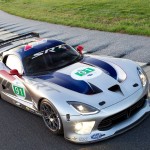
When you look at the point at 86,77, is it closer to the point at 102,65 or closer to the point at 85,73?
the point at 85,73

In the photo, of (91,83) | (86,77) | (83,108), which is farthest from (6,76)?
(83,108)

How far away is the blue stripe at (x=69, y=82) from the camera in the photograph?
212 inches

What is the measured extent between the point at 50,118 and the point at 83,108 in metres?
0.71

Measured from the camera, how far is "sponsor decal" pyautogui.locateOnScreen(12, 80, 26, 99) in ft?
20.5

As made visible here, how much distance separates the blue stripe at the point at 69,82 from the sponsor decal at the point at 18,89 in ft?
1.46

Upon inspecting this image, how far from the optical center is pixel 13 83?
6.54 meters

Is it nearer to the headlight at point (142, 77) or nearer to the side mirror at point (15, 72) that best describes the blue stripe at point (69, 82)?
the side mirror at point (15, 72)

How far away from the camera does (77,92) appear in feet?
17.5

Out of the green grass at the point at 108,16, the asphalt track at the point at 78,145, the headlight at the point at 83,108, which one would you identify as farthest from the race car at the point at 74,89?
the green grass at the point at 108,16

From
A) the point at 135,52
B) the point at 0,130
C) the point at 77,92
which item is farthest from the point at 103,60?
the point at 135,52

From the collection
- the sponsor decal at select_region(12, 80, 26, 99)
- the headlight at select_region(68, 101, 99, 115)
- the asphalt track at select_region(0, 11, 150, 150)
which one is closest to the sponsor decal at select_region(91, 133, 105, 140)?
the asphalt track at select_region(0, 11, 150, 150)

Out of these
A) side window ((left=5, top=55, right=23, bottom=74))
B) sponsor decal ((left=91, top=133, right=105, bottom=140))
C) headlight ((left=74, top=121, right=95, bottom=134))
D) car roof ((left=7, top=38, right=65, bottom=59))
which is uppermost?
car roof ((left=7, top=38, right=65, bottom=59))

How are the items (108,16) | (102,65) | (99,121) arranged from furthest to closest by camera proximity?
1. (108,16)
2. (102,65)
3. (99,121)

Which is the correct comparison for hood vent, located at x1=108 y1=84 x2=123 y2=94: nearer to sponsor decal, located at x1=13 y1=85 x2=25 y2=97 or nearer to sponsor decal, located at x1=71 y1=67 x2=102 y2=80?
sponsor decal, located at x1=71 y1=67 x2=102 y2=80
